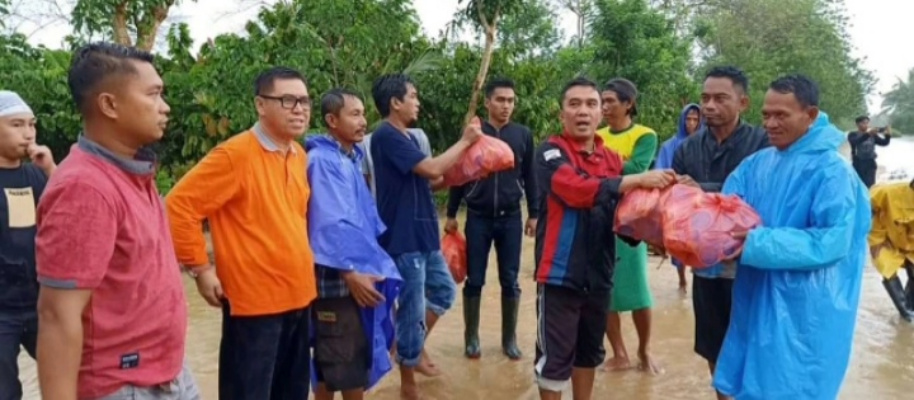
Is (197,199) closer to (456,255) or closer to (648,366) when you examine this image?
(456,255)

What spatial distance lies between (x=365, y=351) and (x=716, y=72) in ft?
7.29

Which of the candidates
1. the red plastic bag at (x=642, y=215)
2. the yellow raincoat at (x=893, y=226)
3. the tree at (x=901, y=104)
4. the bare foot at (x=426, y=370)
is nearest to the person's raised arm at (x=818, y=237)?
the red plastic bag at (x=642, y=215)

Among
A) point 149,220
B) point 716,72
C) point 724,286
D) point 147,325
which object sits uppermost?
point 716,72

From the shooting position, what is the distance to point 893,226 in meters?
6.14

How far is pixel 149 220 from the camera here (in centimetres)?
208

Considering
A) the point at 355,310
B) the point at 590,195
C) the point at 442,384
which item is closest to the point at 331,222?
the point at 355,310

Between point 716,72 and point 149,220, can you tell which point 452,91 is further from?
point 149,220

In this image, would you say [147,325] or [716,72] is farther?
[716,72]

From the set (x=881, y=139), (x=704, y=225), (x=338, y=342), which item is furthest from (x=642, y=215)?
(x=881, y=139)

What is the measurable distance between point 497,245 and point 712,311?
1818mm

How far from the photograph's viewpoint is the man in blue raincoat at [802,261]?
2.75 m

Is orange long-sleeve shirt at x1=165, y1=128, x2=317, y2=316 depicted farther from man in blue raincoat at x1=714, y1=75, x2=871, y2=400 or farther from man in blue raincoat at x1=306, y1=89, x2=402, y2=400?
man in blue raincoat at x1=714, y1=75, x2=871, y2=400

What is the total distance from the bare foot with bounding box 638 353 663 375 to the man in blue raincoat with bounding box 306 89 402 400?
196cm

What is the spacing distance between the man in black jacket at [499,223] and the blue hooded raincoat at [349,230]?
1433mm
